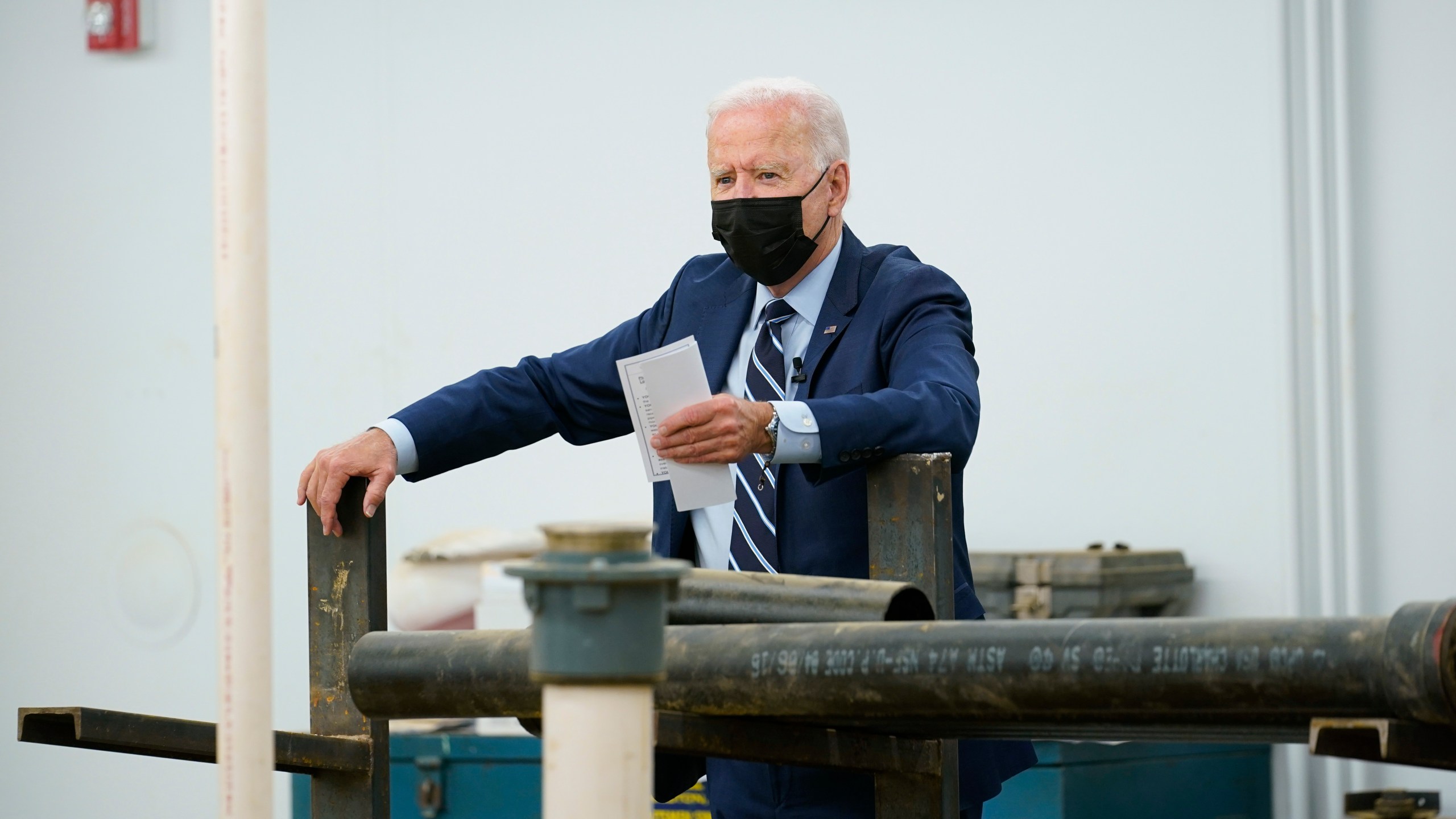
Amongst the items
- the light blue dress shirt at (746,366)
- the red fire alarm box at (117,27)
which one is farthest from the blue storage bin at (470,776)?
the red fire alarm box at (117,27)

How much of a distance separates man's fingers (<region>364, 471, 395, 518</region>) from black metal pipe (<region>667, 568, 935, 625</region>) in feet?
1.55

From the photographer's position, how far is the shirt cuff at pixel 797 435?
59.3 inches

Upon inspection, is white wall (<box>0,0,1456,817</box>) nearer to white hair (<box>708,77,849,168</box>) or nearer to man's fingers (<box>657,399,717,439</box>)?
white hair (<box>708,77,849,168</box>)

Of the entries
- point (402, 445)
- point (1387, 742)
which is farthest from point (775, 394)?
point (1387, 742)

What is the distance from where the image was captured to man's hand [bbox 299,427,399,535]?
1.71 m

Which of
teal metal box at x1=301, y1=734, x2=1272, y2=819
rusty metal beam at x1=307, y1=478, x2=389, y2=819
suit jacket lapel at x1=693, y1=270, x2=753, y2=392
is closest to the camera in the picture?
rusty metal beam at x1=307, y1=478, x2=389, y2=819

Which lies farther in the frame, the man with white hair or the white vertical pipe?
the man with white hair

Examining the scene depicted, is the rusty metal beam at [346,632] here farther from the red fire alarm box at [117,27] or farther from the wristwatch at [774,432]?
the red fire alarm box at [117,27]

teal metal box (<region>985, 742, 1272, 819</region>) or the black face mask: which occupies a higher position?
the black face mask

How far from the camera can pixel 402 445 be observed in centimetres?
180

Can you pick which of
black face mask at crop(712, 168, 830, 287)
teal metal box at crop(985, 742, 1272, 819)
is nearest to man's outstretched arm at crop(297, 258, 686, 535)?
black face mask at crop(712, 168, 830, 287)

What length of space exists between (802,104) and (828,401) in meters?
0.51

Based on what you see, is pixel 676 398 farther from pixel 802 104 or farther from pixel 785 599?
pixel 802 104

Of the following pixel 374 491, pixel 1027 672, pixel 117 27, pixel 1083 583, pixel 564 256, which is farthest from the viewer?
pixel 117 27
